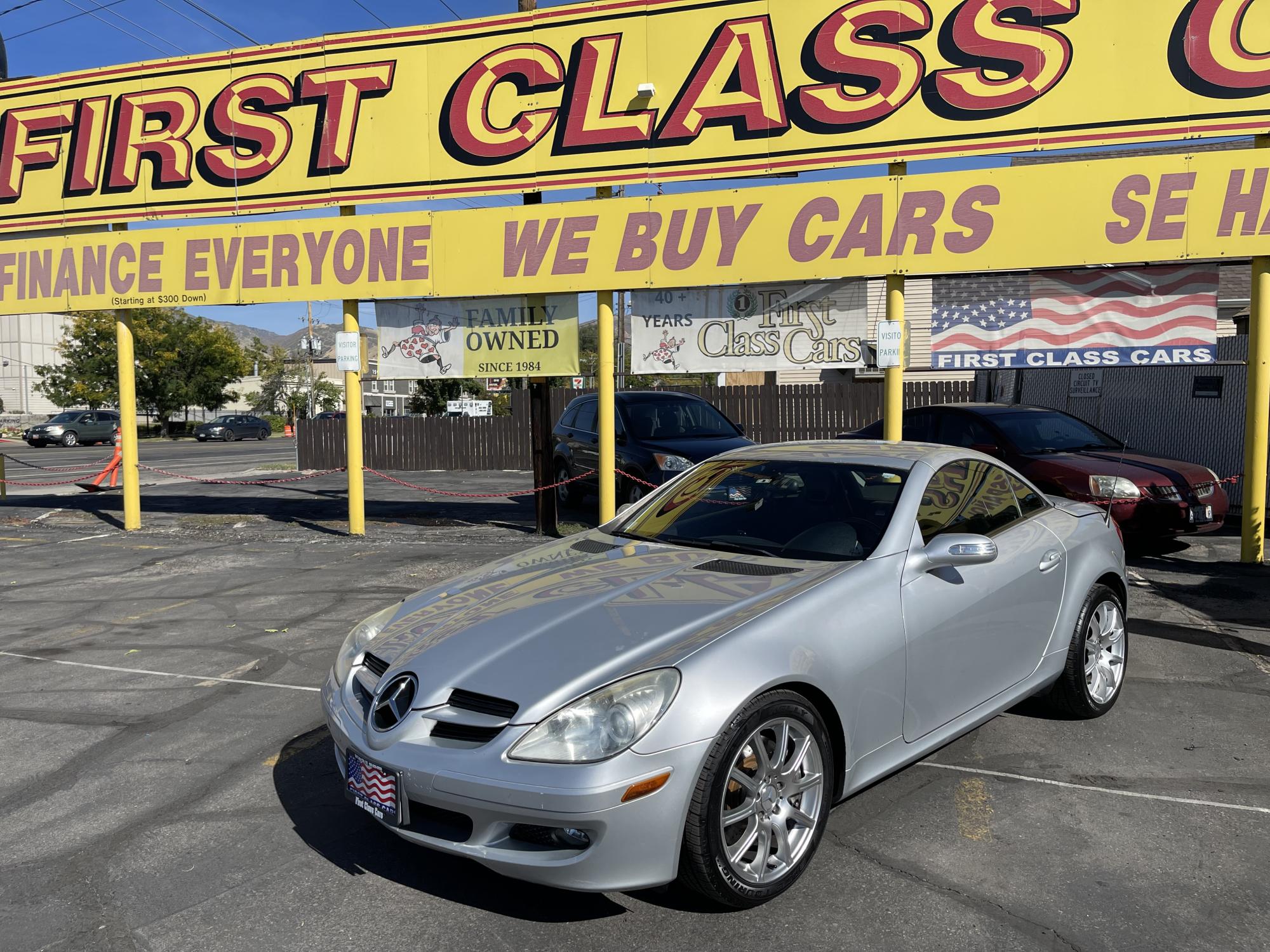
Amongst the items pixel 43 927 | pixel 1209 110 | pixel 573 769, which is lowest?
pixel 43 927

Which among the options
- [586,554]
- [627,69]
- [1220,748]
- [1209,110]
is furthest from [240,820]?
[1209,110]

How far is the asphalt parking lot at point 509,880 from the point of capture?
3.14m

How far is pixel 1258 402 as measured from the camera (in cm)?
949

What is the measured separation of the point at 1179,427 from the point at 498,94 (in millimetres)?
9753

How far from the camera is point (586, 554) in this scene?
450cm

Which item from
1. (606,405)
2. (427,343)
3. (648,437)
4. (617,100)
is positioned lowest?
(648,437)

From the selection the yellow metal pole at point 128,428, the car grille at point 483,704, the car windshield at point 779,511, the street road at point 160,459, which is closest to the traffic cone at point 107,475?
the street road at point 160,459

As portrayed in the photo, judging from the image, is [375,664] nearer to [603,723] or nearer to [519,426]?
[603,723]

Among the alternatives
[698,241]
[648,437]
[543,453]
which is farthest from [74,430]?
[698,241]

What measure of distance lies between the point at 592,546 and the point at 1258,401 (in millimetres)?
7861

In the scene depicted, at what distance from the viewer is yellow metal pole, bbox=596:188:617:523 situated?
10953mm

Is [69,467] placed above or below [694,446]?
below

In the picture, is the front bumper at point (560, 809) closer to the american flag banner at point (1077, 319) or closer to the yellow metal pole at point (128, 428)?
the american flag banner at point (1077, 319)

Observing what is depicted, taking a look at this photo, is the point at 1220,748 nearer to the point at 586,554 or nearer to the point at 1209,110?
Answer: the point at 586,554
